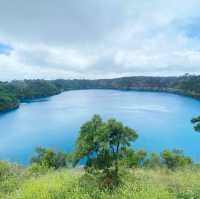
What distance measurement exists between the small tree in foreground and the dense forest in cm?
5407

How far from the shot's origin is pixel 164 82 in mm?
116375

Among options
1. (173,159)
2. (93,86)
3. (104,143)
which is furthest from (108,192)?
(93,86)

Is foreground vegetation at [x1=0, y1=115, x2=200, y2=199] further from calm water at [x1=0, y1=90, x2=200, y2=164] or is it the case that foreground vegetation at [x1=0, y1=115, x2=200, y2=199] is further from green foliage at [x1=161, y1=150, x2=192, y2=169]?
calm water at [x1=0, y1=90, x2=200, y2=164]


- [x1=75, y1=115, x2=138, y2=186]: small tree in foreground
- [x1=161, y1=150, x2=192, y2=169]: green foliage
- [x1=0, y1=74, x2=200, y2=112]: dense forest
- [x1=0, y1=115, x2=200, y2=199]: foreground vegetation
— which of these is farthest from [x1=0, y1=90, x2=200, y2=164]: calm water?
[x1=75, y1=115, x2=138, y2=186]: small tree in foreground

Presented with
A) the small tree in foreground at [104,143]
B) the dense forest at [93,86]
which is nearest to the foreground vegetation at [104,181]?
the small tree in foreground at [104,143]

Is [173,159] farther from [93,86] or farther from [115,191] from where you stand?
[93,86]

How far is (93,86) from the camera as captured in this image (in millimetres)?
161750

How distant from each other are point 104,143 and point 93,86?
515 ft

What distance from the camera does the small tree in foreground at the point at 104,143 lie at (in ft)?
16.8

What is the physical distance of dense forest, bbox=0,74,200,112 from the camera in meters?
69.3

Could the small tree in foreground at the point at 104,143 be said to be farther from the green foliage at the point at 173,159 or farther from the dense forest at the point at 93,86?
the dense forest at the point at 93,86

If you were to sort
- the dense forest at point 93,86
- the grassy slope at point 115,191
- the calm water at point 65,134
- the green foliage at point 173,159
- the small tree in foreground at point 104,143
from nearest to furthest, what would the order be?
1. the grassy slope at point 115,191
2. the small tree in foreground at point 104,143
3. the green foliage at point 173,159
4. the calm water at point 65,134
5. the dense forest at point 93,86

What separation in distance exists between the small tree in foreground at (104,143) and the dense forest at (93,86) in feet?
177

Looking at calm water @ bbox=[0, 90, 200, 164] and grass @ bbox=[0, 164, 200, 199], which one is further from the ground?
grass @ bbox=[0, 164, 200, 199]
